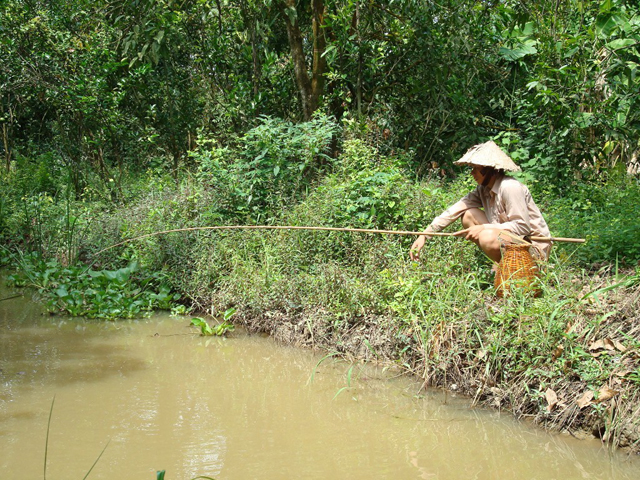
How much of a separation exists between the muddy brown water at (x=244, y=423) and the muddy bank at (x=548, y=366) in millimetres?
101

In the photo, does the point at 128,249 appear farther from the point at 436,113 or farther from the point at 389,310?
the point at 436,113

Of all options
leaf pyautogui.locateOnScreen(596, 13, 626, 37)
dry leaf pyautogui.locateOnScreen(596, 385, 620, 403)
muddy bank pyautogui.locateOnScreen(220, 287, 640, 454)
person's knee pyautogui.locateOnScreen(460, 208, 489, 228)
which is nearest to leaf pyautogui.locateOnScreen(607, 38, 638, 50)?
leaf pyautogui.locateOnScreen(596, 13, 626, 37)

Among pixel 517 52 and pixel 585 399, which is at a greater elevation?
pixel 517 52

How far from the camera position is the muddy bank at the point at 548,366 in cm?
322

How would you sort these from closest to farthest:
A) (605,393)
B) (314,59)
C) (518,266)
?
1. (605,393)
2. (518,266)
3. (314,59)

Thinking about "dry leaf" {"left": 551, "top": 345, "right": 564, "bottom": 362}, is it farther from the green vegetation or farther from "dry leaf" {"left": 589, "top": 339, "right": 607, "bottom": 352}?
"dry leaf" {"left": 589, "top": 339, "right": 607, "bottom": 352}

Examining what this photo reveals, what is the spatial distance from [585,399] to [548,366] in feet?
1.02

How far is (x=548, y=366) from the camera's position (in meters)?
3.54

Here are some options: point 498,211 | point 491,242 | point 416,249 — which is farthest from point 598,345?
point 416,249

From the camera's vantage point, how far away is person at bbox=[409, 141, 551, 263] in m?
4.13

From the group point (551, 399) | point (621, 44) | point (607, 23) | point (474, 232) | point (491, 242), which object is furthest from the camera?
point (621, 44)

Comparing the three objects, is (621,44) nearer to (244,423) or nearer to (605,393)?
(605,393)

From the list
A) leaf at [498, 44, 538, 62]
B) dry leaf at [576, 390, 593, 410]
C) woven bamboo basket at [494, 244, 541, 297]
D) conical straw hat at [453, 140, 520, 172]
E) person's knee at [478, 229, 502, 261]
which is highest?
leaf at [498, 44, 538, 62]

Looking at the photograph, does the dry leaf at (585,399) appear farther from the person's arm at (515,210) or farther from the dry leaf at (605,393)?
the person's arm at (515,210)
